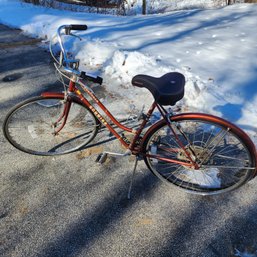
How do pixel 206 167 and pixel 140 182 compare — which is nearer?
pixel 206 167

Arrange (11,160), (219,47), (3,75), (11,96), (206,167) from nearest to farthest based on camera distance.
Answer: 1. (206,167)
2. (11,160)
3. (11,96)
4. (3,75)
5. (219,47)

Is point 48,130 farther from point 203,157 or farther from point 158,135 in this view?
point 203,157

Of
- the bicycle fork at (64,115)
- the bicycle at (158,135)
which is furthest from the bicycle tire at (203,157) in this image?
the bicycle fork at (64,115)

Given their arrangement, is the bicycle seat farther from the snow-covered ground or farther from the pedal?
the snow-covered ground

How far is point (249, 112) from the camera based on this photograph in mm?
3311

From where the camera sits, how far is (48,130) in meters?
3.21

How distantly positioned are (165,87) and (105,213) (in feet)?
3.96

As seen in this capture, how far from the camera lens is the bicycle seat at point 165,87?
2016 millimetres

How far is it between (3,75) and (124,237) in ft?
12.6

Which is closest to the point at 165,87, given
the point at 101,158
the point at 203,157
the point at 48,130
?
the point at 203,157

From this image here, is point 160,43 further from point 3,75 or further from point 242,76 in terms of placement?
point 3,75

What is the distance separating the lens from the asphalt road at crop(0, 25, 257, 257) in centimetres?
204

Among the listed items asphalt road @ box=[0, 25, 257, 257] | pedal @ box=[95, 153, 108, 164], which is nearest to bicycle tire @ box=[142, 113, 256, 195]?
asphalt road @ box=[0, 25, 257, 257]

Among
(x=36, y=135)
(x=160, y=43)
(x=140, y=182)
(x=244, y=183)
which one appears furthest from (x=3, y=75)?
(x=244, y=183)
